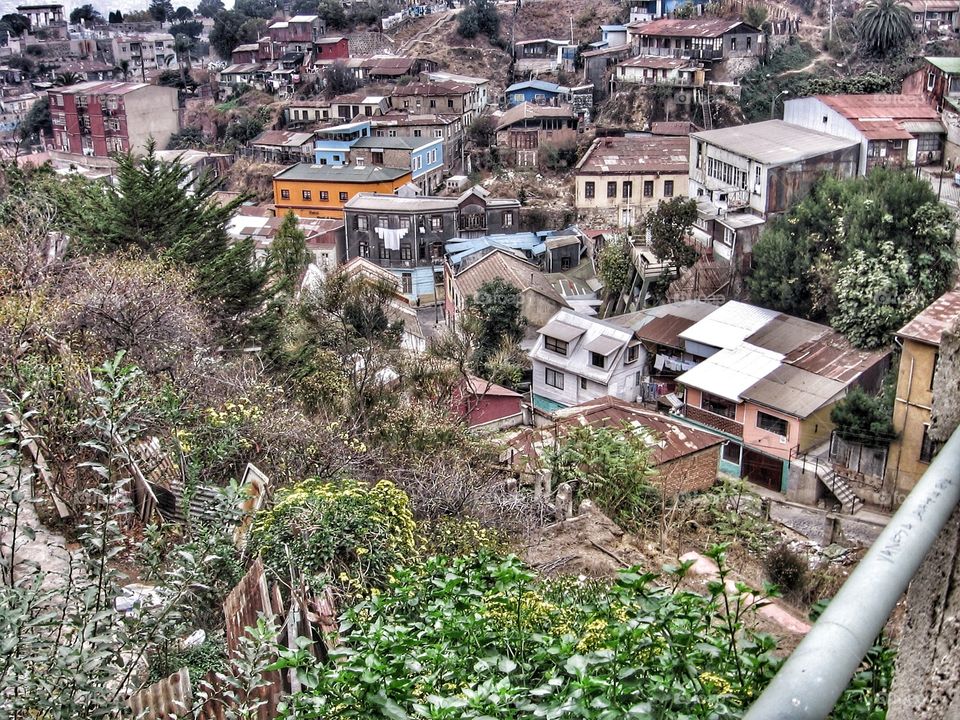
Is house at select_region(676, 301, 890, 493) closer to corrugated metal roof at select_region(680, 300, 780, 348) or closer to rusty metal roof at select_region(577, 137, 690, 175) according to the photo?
corrugated metal roof at select_region(680, 300, 780, 348)

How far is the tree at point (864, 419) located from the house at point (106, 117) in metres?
39.0

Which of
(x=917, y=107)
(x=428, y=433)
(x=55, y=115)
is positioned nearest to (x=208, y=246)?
(x=428, y=433)

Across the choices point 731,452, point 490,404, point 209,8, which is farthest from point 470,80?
point 209,8

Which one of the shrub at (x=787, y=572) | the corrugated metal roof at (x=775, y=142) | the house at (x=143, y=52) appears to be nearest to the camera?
the shrub at (x=787, y=572)

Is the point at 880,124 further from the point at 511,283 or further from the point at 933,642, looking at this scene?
the point at 933,642

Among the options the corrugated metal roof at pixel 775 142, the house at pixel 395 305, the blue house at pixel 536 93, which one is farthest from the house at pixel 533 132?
the house at pixel 395 305

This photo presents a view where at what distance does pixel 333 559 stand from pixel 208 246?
8.99 m

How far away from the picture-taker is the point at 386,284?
25281 millimetres

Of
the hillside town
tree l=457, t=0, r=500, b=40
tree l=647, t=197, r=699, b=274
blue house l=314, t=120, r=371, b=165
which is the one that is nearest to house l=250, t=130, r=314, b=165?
the hillside town

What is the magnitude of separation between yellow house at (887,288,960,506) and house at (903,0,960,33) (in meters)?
29.7

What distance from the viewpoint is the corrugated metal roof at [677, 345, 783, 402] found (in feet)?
59.2

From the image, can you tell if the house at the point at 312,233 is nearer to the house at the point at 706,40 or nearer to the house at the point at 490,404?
the house at the point at 490,404

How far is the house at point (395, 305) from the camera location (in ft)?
75.8

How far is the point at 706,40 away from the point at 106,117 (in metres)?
29.2
